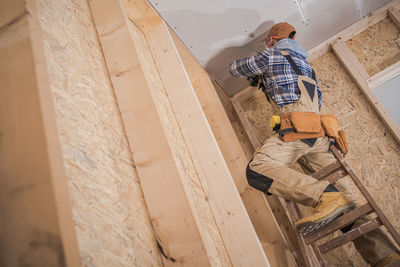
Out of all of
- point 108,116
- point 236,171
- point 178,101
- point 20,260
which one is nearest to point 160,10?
point 178,101

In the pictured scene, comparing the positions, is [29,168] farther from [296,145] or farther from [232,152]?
[232,152]

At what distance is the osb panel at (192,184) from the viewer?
1108 mm

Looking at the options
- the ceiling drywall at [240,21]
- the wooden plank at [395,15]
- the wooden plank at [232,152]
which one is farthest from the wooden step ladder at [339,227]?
the wooden plank at [395,15]

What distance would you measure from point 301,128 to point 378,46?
1819 mm

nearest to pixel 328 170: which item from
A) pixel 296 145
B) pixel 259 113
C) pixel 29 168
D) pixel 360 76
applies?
pixel 296 145

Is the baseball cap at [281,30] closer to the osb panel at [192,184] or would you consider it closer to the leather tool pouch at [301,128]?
the leather tool pouch at [301,128]

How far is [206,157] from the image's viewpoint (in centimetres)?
150

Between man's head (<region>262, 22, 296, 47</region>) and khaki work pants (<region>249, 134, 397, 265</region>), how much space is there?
936 millimetres

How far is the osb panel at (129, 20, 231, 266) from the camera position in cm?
111

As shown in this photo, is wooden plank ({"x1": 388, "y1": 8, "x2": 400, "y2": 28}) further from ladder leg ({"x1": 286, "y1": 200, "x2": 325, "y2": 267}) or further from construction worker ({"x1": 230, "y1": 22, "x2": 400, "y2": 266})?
ladder leg ({"x1": 286, "y1": 200, "x2": 325, "y2": 267})

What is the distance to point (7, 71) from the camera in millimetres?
671

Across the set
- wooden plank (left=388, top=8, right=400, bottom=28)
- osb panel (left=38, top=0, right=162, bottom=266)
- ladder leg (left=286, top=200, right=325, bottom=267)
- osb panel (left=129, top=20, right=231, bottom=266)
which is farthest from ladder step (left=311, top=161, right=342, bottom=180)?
wooden plank (left=388, top=8, right=400, bottom=28)

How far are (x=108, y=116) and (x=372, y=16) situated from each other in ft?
9.98

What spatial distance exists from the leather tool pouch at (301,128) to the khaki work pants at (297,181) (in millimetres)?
56
